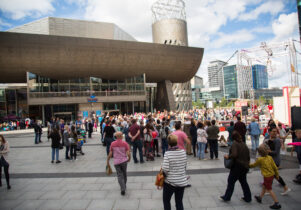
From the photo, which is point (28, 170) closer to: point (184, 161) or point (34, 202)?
point (34, 202)

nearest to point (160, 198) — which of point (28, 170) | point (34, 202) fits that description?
point (34, 202)

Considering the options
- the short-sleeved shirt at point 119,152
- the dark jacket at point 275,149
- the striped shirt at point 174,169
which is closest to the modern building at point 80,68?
the short-sleeved shirt at point 119,152

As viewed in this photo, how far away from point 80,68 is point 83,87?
4.19 m

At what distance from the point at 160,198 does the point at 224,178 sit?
2380 mm

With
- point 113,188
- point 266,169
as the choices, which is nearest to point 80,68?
point 113,188

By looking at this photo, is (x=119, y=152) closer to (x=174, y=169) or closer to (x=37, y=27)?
(x=174, y=169)

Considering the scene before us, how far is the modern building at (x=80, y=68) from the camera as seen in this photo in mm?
29078

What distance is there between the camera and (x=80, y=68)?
32.9 meters

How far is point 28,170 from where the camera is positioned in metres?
7.88

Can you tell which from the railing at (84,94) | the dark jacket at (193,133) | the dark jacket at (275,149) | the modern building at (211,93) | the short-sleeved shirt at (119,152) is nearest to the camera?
the short-sleeved shirt at (119,152)

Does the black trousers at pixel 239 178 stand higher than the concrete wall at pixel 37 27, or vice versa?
the concrete wall at pixel 37 27

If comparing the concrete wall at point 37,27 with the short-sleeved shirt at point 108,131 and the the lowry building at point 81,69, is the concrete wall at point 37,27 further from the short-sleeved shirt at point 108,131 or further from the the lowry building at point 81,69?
the short-sleeved shirt at point 108,131

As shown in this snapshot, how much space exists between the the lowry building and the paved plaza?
25.3m

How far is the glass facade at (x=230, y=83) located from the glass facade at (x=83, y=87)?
128 m
